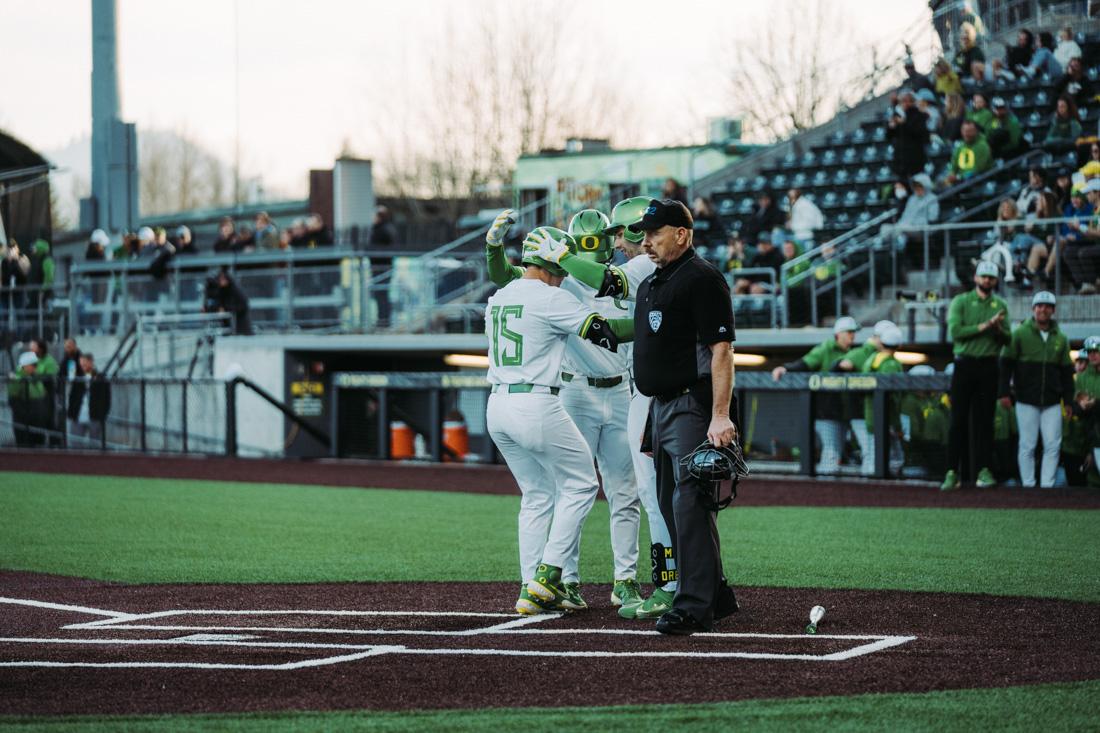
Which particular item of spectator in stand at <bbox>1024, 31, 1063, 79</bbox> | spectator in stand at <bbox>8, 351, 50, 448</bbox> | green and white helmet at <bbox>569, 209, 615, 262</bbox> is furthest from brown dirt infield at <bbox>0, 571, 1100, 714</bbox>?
spectator in stand at <bbox>8, 351, 50, 448</bbox>

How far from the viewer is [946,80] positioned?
2367cm

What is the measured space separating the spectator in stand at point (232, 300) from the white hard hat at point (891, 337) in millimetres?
12050

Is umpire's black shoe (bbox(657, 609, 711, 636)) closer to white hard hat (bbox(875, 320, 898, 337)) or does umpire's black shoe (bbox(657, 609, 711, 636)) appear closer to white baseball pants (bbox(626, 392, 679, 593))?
white baseball pants (bbox(626, 392, 679, 593))

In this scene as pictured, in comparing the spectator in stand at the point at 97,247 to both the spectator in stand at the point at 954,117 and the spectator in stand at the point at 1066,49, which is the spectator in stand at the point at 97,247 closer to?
the spectator in stand at the point at 954,117

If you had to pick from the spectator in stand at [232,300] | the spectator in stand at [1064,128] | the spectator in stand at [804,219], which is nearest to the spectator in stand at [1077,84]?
the spectator in stand at [1064,128]

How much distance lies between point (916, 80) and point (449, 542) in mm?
15677

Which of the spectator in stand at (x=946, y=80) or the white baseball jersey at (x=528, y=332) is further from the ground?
the spectator in stand at (x=946, y=80)

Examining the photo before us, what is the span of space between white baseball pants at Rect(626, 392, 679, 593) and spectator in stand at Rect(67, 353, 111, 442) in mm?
19116

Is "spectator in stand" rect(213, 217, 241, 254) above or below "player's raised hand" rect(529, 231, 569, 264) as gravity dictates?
above

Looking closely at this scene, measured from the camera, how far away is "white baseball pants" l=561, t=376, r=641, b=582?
8.40 meters

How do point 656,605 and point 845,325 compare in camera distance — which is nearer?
point 656,605

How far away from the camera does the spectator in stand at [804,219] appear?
22.5m

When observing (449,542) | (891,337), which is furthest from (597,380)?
(891,337)

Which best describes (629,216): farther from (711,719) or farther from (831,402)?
(831,402)
